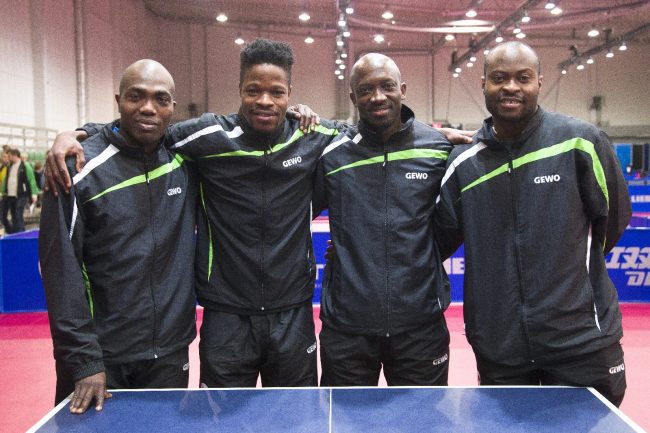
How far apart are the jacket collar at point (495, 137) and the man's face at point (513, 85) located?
0.11ft

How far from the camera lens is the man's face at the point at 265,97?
2609mm

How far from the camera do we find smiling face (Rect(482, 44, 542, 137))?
235 centimetres

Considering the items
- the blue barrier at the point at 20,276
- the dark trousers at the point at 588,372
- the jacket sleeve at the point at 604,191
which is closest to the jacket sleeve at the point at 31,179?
the blue barrier at the point at 20,276

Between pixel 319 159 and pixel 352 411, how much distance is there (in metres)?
1.30

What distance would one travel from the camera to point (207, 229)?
272 cm

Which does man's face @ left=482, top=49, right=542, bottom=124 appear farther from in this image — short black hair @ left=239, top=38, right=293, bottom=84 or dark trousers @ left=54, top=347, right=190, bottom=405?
dark trousers @ left=54, top=347, right=190, bottom=405

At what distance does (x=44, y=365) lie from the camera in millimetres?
4812

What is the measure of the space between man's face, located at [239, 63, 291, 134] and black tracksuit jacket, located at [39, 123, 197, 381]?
456 millimetres

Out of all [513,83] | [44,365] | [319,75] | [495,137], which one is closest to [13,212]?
[44,365]

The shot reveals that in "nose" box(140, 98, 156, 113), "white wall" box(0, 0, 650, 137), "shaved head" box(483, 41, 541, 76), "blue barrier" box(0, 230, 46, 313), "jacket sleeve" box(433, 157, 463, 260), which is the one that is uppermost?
"white wall" box(0, 0, 650, 137)

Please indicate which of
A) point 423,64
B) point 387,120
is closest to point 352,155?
point 387,120

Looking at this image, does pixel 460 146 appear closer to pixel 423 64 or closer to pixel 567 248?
pixel 567 248

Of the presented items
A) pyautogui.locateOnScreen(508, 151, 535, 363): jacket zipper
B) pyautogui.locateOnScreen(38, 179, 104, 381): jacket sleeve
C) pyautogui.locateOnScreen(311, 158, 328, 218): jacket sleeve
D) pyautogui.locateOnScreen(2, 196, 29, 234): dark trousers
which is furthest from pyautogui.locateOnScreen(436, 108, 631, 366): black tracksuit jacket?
pyautogui.locateOnScreen(2, 196, 29, 234): dark trousers

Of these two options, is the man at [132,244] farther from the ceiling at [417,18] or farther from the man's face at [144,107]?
the ceiling at [417,18]
